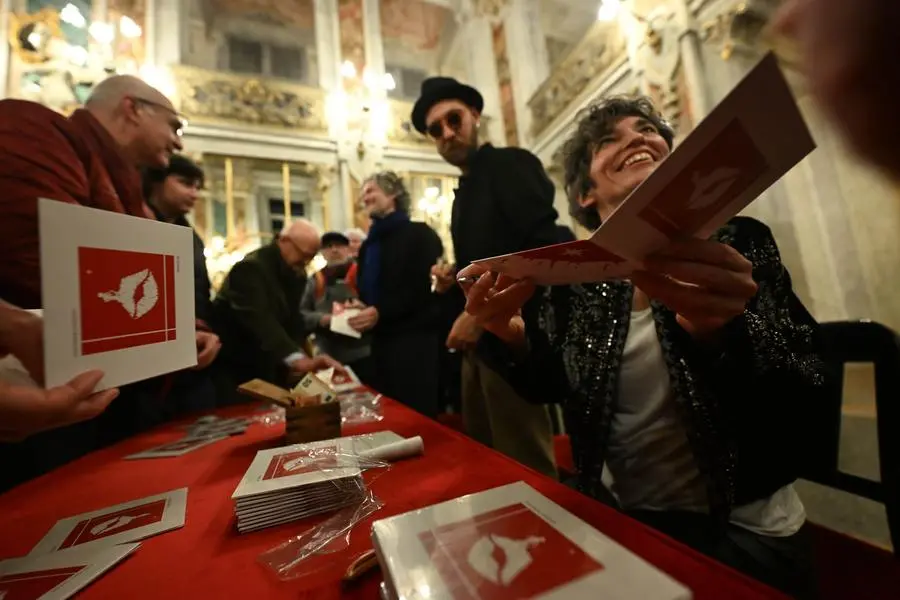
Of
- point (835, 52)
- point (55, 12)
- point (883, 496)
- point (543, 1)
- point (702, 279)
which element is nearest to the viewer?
point (835, 52)

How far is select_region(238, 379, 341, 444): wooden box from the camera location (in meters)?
0.93

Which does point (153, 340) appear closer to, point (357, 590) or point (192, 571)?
point (192, 571)

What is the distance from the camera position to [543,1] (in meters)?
6.29

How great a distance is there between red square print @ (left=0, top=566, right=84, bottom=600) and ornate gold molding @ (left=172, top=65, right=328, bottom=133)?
21.1ft

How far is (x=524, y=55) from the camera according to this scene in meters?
6.02

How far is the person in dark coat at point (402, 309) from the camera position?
212 centimetres

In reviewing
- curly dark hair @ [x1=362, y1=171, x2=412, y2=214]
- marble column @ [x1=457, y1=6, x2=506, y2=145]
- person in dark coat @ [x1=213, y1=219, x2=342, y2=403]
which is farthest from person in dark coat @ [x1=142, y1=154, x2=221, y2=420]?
marble column @ [x1=457, y1=6, x2=506, y2=145]

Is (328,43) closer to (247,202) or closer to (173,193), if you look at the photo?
(247,202)

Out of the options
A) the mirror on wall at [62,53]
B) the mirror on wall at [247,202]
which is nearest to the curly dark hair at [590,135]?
the mirror on wall at [247,202]

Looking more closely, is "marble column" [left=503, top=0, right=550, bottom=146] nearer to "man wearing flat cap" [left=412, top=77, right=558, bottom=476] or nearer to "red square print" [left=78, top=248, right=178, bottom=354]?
"man wearing flat cap" [left=412, top=77, right=558, bottom=476]

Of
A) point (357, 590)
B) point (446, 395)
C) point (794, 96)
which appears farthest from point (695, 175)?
point (446, 395)

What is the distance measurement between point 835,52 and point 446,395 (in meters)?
2.94

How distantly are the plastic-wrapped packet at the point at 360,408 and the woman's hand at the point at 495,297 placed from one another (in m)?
0.51

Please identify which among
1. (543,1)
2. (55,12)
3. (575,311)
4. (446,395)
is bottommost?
(446,395)
